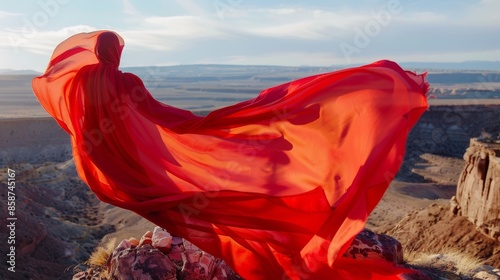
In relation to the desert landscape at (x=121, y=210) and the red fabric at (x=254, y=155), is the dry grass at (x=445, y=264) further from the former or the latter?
the red fabric at (x=254, y=155)

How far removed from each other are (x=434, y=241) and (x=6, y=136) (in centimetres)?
3419

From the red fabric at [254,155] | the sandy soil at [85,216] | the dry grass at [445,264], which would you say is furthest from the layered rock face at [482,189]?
the red fabric at [254,155]

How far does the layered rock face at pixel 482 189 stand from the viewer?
451 inches

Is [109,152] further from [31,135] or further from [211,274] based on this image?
[31,135]

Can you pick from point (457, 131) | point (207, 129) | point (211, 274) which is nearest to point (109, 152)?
point (207, 129)

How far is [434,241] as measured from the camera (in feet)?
41.9

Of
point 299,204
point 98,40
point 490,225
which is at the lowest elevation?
point 490,225

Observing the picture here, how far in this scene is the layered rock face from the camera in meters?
11.5

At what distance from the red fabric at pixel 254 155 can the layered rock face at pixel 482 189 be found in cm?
800

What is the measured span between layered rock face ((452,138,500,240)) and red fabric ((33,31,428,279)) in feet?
26.3

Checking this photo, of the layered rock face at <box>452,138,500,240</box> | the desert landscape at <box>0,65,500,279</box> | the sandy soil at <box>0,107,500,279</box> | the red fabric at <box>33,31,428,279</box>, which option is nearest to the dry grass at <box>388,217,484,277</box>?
the desert landscape at <box>0,65,500,279</box>

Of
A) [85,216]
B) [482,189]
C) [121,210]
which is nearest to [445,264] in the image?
[482,189]

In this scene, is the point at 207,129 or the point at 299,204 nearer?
the point at 299,204

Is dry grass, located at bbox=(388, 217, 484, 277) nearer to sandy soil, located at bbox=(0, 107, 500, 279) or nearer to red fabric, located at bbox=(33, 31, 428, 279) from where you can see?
red fabric, located at bbox=(33, 31, 428, 279)
